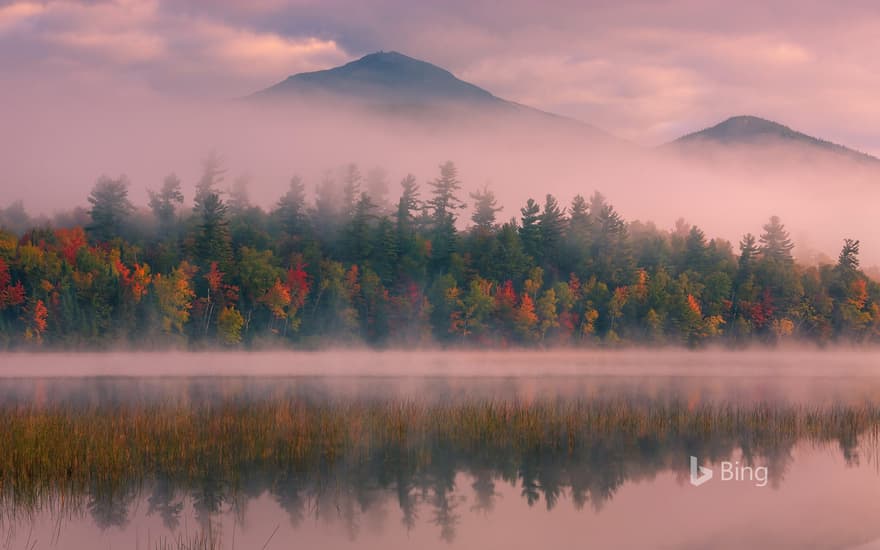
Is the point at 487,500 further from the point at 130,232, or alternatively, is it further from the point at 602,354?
the point at 130,232

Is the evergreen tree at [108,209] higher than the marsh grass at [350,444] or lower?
higher

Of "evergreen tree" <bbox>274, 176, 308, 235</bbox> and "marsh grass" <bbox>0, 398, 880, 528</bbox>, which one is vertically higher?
"evergreen tree" <bbox>274, 176, 308, 235</bbox>

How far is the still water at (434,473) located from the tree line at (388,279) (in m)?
55.5

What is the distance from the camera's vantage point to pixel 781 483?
21562 millimetres

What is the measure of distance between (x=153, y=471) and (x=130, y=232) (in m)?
87.4

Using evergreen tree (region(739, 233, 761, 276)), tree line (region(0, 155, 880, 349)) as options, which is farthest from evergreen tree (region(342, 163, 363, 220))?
evergreen tree (region(739, 233, 761, 276))

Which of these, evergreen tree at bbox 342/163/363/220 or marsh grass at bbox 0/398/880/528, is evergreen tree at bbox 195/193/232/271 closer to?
evergreen tree at bbox 342/163/363/220

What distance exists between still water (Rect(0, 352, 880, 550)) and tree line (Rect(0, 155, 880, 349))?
5550 centimetres

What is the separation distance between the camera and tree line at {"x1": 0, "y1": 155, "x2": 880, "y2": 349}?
8994cm

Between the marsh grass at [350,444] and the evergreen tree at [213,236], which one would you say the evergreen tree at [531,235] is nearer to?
the evergreen tree at [213,236]

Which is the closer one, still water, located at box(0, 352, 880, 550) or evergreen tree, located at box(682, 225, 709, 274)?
still water, located at box(0, 352, 880, 550)

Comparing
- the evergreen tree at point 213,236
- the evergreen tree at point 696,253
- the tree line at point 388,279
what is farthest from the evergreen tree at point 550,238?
the evergreen tree at point 213,236

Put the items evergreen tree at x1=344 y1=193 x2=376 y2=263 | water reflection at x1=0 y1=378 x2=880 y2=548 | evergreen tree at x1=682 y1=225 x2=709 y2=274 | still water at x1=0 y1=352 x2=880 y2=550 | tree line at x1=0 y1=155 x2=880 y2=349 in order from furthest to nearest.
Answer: evergreen tree at x1=682 y1=225 x2=709 y2=274
evergreen tree at x1=344 y1=193 x2=376 y2=263
tree line at x1=0 y1=155 x2=880 y2=349
water reflection at x1=0 y1=378 x2=880 y2=548
still water at x1=0 y1=352 x2=880 y2=550

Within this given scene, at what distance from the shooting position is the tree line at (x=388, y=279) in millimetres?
89938
